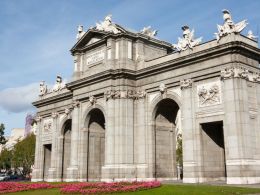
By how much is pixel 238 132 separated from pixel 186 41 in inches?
402

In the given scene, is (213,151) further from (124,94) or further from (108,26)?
(108,26)

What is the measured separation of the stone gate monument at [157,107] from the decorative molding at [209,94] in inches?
3.4

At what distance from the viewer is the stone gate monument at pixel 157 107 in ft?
99.8

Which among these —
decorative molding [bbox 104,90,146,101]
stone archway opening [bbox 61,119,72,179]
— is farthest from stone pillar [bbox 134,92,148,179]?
stone archway opening [bbox 61,119,72,179]

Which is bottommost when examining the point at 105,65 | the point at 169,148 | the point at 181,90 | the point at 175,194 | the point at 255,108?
the point at 175,194

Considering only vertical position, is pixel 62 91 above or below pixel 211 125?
above

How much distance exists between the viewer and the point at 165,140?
3816cm

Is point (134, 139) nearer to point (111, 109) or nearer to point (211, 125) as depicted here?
point (111, 109)

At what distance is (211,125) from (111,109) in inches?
408

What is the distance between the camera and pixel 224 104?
30.9 metres

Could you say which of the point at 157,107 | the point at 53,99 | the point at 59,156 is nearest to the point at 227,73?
the point at 157,107

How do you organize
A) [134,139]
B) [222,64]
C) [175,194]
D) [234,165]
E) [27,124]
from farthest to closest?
[27,124]
[134,139]
[222,64]
[234,165]
[175,194]

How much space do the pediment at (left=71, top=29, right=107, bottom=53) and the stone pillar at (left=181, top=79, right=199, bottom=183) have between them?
41.2 feet

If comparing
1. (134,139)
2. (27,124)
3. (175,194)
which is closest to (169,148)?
(134,139)
